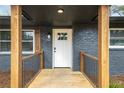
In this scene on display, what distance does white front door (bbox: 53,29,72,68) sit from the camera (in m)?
16.1

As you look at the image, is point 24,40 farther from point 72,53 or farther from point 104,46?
point 104,46

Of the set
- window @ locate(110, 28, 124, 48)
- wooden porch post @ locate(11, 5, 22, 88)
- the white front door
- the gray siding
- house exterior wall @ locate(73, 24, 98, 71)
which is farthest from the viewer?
the white front door

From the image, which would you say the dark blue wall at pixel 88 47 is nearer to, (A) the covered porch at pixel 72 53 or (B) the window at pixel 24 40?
(A) the covered porch at pixel 72 53

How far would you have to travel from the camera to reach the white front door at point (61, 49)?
1612cm

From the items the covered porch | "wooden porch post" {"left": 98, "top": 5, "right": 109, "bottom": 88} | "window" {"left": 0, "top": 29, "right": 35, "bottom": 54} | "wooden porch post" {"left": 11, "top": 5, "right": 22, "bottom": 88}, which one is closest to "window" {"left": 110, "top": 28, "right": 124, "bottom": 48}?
the covered porch

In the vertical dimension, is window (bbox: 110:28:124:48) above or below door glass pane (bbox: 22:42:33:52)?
above

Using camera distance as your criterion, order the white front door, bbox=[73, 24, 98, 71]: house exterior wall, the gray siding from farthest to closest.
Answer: the white front door, the gray siding, bbox=[73, 24, 98, 71]: house exterior wall

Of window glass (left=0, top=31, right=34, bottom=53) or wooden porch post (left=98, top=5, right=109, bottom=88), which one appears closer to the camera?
wooden porch post (left=98, top=5, right=109, bottom=88)

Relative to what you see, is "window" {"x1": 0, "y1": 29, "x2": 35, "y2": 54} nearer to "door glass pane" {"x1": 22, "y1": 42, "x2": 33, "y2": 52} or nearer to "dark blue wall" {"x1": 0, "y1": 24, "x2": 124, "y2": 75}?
"door glass pane" {"x1": 22, "y1": 42, "x2": 33, "y2": 52}

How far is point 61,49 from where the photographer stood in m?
16.2

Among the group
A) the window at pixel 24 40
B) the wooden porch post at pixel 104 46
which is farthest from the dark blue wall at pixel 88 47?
the wooden porch post at pixel 104 46

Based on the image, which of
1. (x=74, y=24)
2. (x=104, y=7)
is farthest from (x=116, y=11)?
(x=104, y=7)
